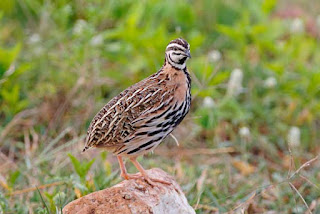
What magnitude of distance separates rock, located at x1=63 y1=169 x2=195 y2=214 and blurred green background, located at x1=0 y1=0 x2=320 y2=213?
1.03 metres

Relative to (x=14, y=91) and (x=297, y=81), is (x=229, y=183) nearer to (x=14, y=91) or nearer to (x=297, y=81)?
(x=297, y=81)

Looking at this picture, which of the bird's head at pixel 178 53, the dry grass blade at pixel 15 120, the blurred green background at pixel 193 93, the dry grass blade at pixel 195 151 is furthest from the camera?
the dry grass blade at pixel 195 151

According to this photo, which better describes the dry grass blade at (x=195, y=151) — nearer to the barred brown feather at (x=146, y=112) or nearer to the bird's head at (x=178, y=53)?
the barred brown feather at (x=146, y=112)

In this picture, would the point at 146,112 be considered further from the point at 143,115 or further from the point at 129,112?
the point at 129,112

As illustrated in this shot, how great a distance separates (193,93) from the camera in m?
7.79

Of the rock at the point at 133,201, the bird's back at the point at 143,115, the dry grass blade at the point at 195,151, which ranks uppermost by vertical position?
the bird's back at the point at 143,115

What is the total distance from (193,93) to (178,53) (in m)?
3.05

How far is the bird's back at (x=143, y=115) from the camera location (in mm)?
4793

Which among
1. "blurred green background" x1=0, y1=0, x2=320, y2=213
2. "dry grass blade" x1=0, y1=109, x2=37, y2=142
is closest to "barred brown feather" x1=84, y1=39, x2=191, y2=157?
"blurred green background" x1=0, y1=0, x2=320, y2=213

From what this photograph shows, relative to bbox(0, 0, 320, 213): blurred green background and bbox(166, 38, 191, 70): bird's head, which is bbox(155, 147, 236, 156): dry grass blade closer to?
bbox(0, 0, 320, 213): blurred green background

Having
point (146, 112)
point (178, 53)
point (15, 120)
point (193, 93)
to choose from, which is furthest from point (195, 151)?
point (178, 53)

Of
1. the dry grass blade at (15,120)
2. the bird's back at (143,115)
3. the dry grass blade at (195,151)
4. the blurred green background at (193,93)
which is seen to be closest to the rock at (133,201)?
the bird's back at (143,115)

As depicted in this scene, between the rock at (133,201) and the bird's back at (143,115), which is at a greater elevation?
the bird's back at (143,115)

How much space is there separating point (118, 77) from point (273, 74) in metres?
2.40
